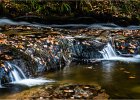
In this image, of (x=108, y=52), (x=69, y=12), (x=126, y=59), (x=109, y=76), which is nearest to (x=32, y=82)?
(x=109, y=76)

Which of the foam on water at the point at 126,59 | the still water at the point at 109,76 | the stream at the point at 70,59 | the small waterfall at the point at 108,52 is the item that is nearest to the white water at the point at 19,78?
the stream at the point at 70,59

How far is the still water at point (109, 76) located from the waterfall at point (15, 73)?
0.74 metres

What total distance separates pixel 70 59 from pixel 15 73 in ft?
8.54

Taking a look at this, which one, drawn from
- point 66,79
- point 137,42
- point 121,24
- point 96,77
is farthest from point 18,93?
point 121,24

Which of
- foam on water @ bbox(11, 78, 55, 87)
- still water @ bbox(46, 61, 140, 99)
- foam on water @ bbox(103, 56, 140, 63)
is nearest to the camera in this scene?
still water @ bbox(46, 61, 140, 99)

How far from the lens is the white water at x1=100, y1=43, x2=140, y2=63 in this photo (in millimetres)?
11177

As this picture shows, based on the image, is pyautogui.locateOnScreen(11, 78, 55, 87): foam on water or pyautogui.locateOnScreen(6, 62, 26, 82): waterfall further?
pyautogui.locateOnScreen(6, 62, 26, 82): waterfall

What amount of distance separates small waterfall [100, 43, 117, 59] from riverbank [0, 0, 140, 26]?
11.5 feet

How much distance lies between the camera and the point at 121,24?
49.9 feet

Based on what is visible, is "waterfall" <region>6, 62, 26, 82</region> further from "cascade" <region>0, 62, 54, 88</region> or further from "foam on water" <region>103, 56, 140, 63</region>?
"foam on water" <region>103, 56, 140, 63</region>

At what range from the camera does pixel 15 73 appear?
8.38 metres

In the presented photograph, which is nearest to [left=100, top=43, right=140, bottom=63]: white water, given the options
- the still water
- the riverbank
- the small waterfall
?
the small waterfall

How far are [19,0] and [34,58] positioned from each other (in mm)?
6254

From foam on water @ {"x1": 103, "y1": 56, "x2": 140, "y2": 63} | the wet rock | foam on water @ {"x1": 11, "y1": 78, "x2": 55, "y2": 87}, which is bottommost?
foam on water @ {"x1": 103, "y1": 56, "x2": 140, "y2": 63}
